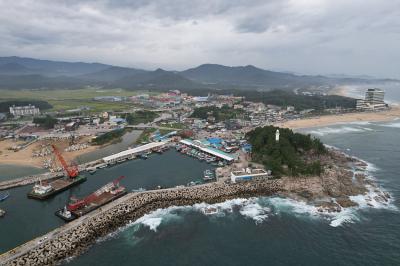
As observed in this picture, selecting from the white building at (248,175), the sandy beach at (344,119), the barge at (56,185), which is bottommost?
the barge at (56,185)

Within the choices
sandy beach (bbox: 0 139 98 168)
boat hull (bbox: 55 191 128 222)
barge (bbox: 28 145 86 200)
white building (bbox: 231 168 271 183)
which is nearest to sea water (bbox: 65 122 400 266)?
white building (bbox: 231 168 271 183)

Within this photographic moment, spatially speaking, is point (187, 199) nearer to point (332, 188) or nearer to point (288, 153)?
point (288, 153)

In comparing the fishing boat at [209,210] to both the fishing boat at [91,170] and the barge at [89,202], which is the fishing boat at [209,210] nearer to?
the barge at [89,202]

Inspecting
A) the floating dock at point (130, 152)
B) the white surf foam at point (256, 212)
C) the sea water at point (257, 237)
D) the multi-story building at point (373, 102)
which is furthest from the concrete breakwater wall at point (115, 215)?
the multi-story building at point (373, 102)

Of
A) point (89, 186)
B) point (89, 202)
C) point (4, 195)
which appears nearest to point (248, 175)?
point (89, 202)

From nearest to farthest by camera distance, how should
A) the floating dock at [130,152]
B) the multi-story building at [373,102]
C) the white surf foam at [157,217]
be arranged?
the white surf foam at [157,217] < the floating dock at [130,152] < the multi-story building at [373,102]

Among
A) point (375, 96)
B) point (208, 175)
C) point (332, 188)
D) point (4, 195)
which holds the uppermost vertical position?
point (375, 96)

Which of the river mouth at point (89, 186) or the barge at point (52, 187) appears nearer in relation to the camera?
the river mouth at point (89, 186)
